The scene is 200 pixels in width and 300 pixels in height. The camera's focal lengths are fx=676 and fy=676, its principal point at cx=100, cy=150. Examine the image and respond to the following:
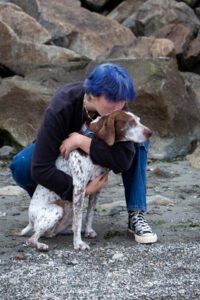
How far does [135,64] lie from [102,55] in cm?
304

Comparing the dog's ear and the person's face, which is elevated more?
the person's face

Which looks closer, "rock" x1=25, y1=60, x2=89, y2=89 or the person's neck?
the person's neck

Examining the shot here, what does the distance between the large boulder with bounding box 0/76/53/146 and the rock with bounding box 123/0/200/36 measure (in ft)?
18.8

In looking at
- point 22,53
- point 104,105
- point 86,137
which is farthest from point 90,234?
point 22,53

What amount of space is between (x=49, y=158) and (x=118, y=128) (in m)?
0.54

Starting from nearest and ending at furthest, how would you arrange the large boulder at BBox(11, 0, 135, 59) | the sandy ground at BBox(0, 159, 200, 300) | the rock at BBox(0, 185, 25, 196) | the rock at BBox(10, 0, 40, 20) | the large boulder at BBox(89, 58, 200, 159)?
the sandy ground at BBox(0, 159, 200, 300) < the rock at BBox(0, 185, 25, 196) < the large boulder at BBox(89, 58, 200, 159) < the large boulder at BBox(11, 0, 135, 59) < the rock at BBox(10, 0, 40, 20)

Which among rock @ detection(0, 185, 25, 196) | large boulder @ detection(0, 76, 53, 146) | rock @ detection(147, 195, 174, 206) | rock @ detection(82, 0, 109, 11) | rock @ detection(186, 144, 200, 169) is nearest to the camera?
rock @ detection(147, 195, 174, 206)

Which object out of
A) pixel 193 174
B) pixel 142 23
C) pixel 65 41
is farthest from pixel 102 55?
pixel 193 174

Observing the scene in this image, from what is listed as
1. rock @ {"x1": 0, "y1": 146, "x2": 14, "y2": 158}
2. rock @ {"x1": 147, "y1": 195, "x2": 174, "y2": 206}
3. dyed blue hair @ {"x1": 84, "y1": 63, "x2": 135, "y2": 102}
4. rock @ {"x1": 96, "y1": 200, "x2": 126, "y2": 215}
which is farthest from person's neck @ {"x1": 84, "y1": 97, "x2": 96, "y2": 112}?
rock @ {"x1": 0, "y1": 146, "x2": 14, "y2": 158}

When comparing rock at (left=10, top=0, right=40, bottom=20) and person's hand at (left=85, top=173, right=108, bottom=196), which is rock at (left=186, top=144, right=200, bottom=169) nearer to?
person's hand at (left=85, top=173, right=108, bottom=196)

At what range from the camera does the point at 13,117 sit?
9.30m

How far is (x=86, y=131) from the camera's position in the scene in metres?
4.75

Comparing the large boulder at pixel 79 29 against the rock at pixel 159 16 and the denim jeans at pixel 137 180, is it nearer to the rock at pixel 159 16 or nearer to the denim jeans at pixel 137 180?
the rock at pixel 159 16

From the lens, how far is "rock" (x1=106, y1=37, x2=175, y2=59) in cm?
1177
